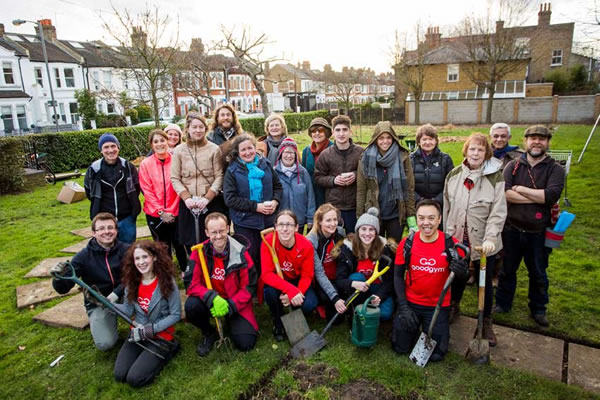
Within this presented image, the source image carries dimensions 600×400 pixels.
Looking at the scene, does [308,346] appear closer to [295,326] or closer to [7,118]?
[295,326]

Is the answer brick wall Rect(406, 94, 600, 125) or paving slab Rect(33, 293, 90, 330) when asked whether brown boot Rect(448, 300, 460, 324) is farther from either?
brick wall Rect(406, 94, 600, 125)

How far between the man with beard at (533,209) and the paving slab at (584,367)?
42 cm

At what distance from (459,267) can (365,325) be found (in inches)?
37.3

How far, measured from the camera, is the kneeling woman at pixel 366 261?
384 centimetres

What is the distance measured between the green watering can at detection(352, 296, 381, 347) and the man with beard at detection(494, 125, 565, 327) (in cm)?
158

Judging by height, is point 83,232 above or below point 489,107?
below

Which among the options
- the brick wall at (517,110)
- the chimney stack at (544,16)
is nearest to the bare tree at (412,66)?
the brick wall at (517,110)

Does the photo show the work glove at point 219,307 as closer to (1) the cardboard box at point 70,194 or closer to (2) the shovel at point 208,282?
A: (2) the shovel at point 208,282

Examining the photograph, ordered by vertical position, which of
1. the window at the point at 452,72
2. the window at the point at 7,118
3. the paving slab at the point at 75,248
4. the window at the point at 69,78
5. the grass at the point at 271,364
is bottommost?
the grass at the point at 271,364

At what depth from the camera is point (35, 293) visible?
4.94 m

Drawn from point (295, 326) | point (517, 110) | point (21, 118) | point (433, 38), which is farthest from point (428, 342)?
point (433, 38)

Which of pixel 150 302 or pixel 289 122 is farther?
pixel 289 122

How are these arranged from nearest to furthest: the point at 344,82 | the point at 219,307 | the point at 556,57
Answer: the point at 219,307
the point at 556,57
the point at 344,82

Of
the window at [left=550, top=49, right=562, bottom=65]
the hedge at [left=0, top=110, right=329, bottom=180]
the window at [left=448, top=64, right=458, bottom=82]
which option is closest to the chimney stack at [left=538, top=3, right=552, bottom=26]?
the window at [left=550, top=49, right=562, bottom=65]
